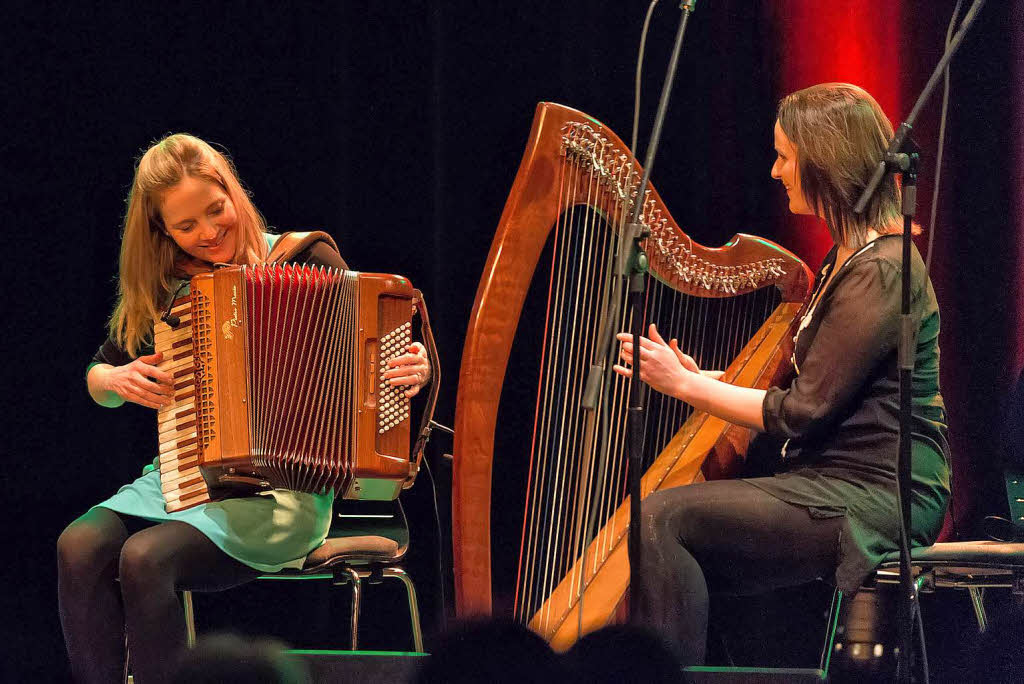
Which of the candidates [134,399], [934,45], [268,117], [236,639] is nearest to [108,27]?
[268,117]

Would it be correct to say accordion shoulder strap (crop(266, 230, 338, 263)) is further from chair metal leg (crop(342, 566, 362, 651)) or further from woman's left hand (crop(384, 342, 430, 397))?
chair metal leg (crop(342, 566, 362, 651))

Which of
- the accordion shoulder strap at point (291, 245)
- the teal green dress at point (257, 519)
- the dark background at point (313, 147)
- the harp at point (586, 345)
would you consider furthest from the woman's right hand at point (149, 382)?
the dark background at point (313, 147)

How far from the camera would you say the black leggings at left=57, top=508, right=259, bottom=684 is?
89.0 inches

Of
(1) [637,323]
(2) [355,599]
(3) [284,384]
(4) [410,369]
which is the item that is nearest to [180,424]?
(3) [284,384]

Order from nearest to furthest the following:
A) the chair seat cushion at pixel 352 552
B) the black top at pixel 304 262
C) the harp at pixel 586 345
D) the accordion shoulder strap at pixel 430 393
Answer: the harp at pixel 586 345
the accordion shoulder strap at pixel 430 393
the chair seat cushion at pixel 352 552
the black top at pixel 304 262

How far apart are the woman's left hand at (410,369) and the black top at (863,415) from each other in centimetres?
71

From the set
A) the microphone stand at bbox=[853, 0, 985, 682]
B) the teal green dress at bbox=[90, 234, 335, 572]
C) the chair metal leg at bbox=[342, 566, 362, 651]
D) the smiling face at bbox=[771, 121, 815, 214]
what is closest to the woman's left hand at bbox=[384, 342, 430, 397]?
the teal green dress at bbox=[90, 234, 335, 572]

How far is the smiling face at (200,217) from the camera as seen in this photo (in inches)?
104

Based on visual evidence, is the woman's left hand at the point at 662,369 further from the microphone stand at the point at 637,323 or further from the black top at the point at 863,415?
the microphone stand at the point at 637,323

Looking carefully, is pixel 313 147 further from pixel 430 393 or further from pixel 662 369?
pixel 662 369

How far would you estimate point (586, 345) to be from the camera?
2.50 metres

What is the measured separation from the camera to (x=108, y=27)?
3.46 metres

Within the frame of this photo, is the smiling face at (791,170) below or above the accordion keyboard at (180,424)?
above

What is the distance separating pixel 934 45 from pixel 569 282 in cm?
130
